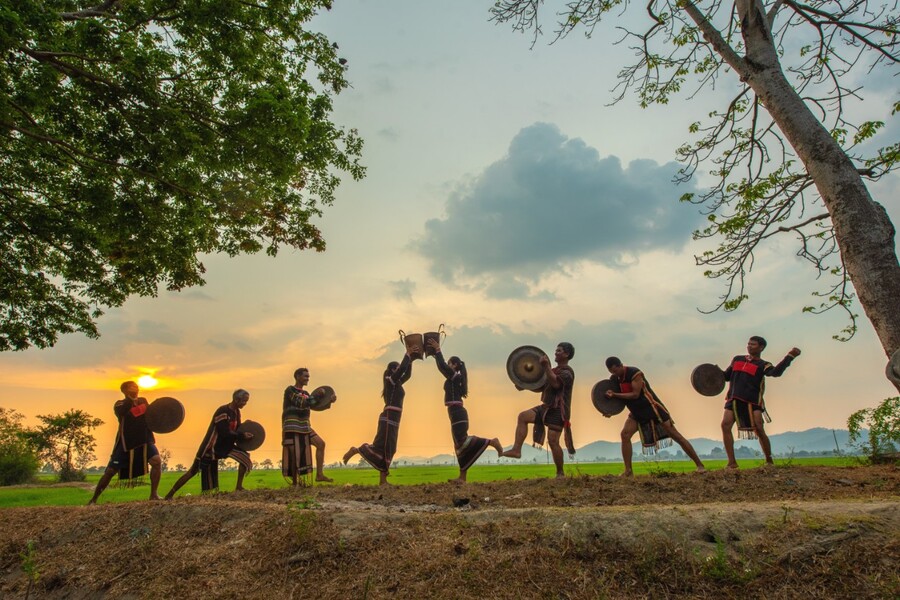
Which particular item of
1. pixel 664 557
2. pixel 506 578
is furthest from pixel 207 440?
pixel 664 557

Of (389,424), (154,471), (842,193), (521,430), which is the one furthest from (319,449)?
(842,193)

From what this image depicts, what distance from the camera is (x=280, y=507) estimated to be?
6723mm

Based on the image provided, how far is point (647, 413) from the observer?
1016 cm

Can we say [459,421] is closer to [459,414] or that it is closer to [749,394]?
[459,414]

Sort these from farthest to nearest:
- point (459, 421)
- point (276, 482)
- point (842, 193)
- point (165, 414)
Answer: point (276, 482), point (165, 414), point (459, 421), point (842, 193)

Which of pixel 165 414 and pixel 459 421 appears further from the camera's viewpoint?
pixel 165 414

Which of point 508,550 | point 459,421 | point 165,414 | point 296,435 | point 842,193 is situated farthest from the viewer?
point 165,414

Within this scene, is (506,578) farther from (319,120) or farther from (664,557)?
(319,120)

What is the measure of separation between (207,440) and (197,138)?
20.0ft

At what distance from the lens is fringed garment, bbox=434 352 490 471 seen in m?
10.2

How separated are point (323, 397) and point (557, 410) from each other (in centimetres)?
578

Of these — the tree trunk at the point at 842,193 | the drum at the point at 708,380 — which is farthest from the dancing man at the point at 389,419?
the tree trunk at the point at 842,193

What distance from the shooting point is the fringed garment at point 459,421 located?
10.2 metres

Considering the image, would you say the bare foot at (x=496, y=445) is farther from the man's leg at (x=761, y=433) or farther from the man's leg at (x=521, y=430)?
the man's leg at (x=761, y=433)
